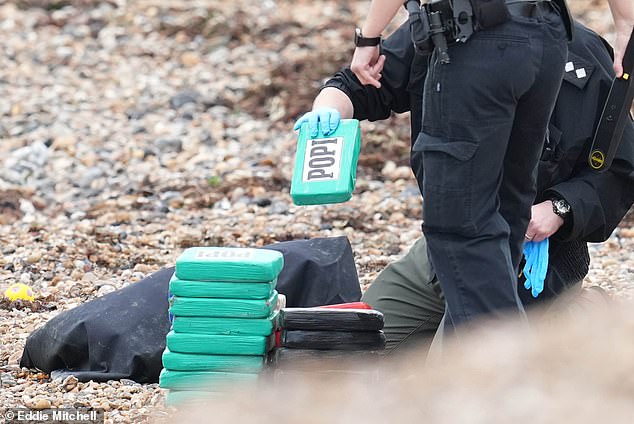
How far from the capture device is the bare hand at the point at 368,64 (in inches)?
160

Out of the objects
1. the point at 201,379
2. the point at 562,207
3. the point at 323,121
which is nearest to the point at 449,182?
the point at 323,121

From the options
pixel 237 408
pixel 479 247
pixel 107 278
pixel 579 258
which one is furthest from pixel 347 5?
pixel 237 408

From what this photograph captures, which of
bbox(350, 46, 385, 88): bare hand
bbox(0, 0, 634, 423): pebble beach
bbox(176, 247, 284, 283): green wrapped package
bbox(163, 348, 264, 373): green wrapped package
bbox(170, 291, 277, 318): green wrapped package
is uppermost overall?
bbox(350, 46, 385, 88): bare hand

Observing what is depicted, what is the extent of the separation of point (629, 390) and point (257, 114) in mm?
7736

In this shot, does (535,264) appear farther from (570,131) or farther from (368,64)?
(368,64)

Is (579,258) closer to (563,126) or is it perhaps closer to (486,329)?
(563,126)

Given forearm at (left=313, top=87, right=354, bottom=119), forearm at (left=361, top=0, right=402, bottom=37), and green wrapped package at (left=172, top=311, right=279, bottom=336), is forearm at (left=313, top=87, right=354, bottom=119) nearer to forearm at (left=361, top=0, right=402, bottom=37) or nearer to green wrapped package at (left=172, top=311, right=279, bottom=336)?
forearm at (left=361, top=0, right=402, bottom=37)

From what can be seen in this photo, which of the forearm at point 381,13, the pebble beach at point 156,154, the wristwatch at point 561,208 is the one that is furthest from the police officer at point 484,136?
the pebble beach at point 156,154

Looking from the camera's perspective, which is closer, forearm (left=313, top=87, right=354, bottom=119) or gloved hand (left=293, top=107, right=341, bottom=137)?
gloved hand (left=293, top=107, right=341, bottom=137)

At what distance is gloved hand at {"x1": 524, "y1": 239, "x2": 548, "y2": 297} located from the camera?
428cm

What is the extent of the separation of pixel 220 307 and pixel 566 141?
1.53 meters

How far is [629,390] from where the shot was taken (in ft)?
7.34

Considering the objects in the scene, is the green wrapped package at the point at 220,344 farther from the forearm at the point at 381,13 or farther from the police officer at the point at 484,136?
the forearm at the point at 381,13

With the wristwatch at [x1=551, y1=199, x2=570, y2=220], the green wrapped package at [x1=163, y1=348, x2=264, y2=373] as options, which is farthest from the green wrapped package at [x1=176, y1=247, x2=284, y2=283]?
the wristwatch at [x1=551, y1=199, x2=570, y2=220]
